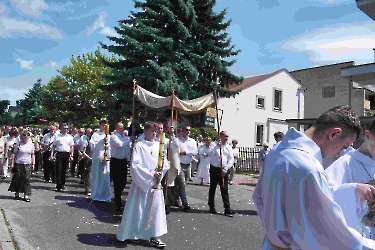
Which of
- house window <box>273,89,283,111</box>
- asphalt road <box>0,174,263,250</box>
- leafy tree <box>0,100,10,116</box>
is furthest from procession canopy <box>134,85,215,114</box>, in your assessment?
leafy tree <box>0,100,10,116</box>

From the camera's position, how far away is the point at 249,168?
70.3 feet

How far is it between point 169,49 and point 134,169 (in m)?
11.8

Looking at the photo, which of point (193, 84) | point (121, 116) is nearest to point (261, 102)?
point (193, 84)

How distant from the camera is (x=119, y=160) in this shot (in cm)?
907

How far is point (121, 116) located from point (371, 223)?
626 inches

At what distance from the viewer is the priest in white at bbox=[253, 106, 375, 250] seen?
1853 millimetres

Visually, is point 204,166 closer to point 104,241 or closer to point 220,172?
point 220,172

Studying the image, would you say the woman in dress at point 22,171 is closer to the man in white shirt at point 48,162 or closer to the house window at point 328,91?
the man in white shirt at point 48,162

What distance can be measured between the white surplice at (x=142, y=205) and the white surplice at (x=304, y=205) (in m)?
4.29

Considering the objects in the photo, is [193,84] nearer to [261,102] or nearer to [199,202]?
[199,202]

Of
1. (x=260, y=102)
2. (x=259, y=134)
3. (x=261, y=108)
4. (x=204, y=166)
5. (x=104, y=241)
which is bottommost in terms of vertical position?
(x=104, y=241)

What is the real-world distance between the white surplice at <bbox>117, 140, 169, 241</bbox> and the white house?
22.1 meters

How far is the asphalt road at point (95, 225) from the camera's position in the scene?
20.4ft

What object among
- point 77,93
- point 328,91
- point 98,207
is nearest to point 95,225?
point 98,207
